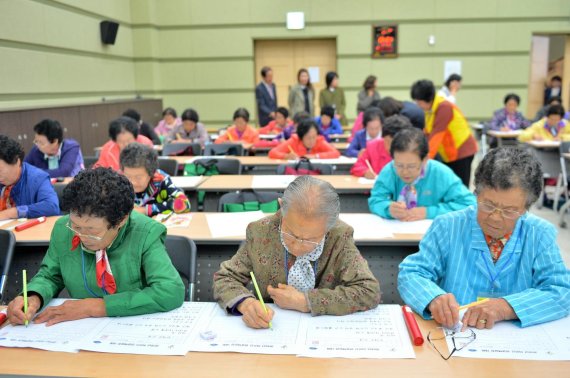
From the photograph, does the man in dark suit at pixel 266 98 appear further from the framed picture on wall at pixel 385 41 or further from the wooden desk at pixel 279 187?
the wooden desk at pixel 279 187

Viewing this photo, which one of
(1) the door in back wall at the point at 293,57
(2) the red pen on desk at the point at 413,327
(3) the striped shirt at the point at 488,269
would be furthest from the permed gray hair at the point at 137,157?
(1) the door in back wall at the point at 293,57

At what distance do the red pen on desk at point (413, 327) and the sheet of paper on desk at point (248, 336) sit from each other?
35 centimetres

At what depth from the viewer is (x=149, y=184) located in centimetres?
311

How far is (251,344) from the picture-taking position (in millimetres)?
1532

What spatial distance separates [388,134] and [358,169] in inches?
21.2

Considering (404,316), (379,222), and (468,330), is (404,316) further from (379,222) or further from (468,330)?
(379,222)

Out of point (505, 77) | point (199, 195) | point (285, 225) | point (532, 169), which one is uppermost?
point (505, 77)

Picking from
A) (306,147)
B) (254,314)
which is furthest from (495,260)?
(306,147)

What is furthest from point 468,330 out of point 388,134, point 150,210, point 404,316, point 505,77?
point 505,77

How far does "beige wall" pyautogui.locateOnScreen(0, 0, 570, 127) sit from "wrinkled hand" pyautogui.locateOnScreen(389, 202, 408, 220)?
302 inches

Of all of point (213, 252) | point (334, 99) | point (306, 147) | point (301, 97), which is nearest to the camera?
point (213, 252)

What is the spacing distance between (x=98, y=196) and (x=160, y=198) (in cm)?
143

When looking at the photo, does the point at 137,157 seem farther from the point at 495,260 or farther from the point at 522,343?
the point at 522,343

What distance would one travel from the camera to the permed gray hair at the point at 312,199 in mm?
1688
